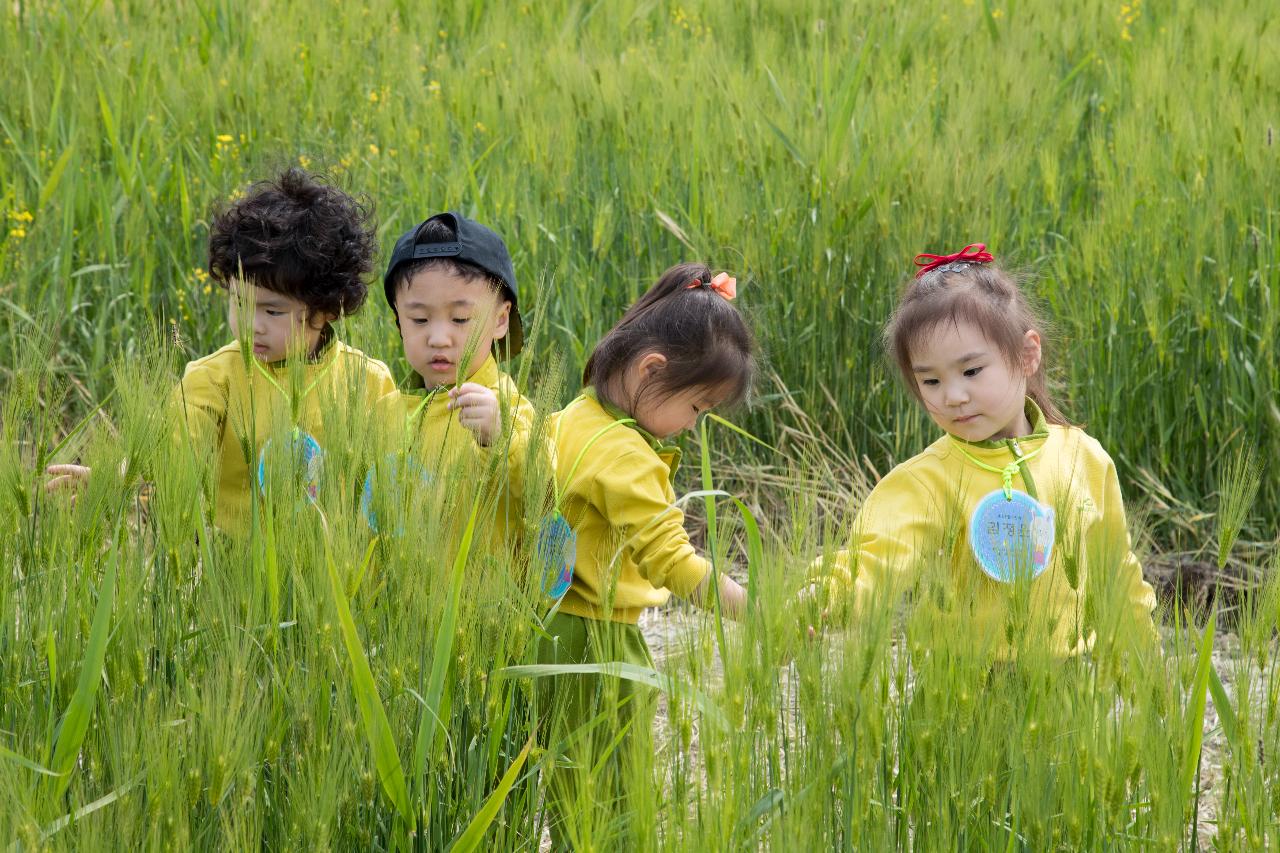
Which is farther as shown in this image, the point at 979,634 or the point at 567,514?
the point at 567,514

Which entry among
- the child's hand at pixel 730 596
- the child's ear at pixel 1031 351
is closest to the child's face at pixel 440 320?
the child's hand at pixel 730 596

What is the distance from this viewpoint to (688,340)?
1.90 metres

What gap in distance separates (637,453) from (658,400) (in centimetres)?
12

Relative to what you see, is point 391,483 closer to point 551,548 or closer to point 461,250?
point 551,548

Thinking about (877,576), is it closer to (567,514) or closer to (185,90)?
(567,514)

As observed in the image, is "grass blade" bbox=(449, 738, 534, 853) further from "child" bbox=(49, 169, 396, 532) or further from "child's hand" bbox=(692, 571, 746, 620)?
"child" bbox=(49, 169, 396, 532)

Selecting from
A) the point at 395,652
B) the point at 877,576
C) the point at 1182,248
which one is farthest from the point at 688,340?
the point at 1182,248

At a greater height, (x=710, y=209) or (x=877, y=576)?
(x=710, y=209)

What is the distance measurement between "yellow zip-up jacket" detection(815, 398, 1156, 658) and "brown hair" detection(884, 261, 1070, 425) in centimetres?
12

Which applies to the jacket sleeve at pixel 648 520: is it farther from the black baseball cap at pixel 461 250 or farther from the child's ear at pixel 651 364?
the black baseball cap at pixel 461 250

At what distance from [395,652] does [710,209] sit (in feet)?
6.91

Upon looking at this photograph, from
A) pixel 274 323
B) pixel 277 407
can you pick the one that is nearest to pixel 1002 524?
pixel 277 407

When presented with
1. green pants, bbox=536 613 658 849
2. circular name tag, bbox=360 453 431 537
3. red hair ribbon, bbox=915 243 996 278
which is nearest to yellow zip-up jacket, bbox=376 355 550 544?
circular name tag, bbox=360 453 431 537

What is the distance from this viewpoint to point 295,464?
4.43 feet
